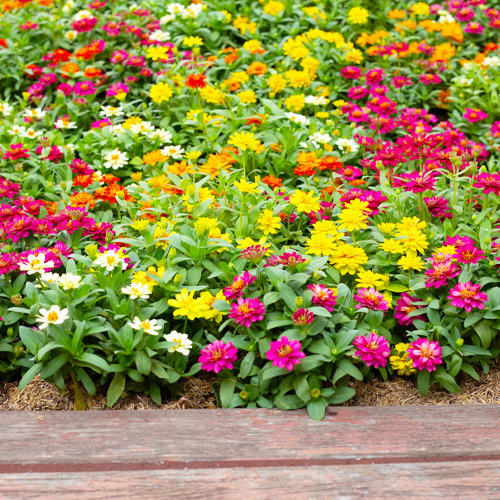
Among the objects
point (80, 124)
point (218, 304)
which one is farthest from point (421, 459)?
point (80, 124)

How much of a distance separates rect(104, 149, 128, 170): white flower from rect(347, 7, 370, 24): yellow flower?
6.34 feet

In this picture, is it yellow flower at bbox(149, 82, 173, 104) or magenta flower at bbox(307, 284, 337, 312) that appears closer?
magenta flower at bbox(307, 284, 337, 312)

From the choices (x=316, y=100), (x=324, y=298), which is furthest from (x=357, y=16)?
(x=324, y=298)

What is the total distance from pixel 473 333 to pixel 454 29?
2656 millimetres

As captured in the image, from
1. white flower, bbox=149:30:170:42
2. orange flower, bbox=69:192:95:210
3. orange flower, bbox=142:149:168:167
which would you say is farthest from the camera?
white flower, bbox=149:30:170:42

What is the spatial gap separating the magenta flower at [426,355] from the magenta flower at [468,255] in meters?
0.30

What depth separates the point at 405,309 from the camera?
210cm

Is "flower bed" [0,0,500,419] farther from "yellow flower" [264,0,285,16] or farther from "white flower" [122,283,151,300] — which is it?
"yellow flower" [264,0,285,16]

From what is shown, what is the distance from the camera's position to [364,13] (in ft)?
13.5

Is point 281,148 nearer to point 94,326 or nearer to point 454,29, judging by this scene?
point 94,326

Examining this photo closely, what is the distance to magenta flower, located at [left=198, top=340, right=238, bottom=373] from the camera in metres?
1.89

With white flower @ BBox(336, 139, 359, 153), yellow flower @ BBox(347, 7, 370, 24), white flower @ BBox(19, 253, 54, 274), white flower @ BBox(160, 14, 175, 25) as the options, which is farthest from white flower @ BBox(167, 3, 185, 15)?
white flower @ BBox(19, 253, 54, 274)

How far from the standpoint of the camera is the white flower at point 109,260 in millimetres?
2074

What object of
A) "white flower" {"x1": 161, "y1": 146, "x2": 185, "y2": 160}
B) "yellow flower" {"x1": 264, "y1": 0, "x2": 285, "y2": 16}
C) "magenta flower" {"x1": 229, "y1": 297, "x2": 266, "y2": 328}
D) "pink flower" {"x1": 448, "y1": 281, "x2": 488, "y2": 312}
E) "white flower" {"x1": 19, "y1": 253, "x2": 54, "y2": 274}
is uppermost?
"yellow flower" {"x1": 264, "y1": 0, "x2": 285, "y2": 16}
